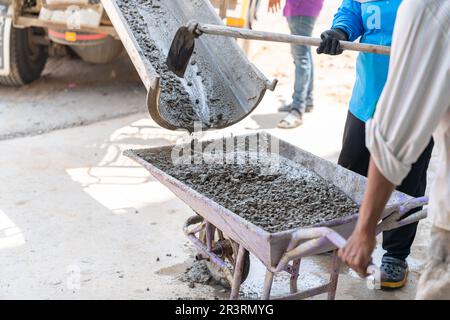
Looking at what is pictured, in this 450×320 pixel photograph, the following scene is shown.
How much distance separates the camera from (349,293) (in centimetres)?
343

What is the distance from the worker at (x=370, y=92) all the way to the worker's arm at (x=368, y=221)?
104cm

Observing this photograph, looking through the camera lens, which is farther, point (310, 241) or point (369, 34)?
point (369, 34)

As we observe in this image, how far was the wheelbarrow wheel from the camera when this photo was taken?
302 centimetres

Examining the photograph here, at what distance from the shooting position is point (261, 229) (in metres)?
2.39

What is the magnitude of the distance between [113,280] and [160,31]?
1.71 m

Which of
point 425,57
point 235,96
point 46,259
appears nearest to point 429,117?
point 425,57

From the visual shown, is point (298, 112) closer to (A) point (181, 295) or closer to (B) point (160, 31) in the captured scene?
(B) point (160, 31)

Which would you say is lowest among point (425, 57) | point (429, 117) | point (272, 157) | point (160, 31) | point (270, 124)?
point (270, 124)

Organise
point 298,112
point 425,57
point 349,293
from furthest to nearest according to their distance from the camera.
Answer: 1. point 298,112
2. point 349,293
3. point 425,57

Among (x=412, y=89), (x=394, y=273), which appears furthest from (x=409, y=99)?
(x=394, y=273)

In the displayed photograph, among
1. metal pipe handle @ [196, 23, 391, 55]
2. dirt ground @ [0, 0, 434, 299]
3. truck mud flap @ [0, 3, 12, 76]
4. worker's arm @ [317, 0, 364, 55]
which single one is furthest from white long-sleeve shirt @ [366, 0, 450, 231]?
truck mud flap @ [0, 3, 12, 76]

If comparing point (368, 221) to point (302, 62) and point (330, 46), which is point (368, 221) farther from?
point (302, 62)

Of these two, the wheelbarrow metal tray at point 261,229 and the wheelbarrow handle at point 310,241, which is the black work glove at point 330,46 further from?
the wheelbarrow handle at point 310,241

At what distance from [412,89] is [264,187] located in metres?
1.57
